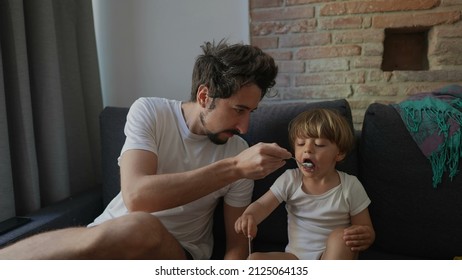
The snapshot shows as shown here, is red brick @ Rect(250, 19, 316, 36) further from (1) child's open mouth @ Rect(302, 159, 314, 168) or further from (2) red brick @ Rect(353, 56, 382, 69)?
(1) child's open mouth @ Rect(302, 159, 314, 168)

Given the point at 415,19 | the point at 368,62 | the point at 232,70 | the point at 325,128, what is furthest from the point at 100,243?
the point at 415,19

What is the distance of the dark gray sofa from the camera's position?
1014 mm

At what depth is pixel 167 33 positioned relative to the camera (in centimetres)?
144

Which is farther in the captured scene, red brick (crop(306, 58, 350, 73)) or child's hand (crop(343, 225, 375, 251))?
red brick (crop(306, 58, 350, 73))

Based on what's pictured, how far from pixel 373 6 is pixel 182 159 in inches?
39.0

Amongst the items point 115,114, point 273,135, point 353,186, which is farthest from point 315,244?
point 115,114

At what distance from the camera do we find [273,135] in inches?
43.8

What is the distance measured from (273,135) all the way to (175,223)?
0.42m

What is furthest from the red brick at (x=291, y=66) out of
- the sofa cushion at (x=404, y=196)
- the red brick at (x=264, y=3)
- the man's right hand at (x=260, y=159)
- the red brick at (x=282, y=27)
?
the man's right hand at (x=260, y=159)

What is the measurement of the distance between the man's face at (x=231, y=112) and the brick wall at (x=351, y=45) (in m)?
0.54

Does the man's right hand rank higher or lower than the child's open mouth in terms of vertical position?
higher

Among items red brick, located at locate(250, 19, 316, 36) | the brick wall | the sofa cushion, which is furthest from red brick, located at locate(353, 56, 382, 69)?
the sofa cushion

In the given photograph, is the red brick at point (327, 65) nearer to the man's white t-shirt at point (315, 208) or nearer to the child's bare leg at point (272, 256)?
the man's white t-shirt at point (315, 208)

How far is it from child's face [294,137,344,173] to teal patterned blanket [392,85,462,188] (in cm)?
29
